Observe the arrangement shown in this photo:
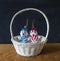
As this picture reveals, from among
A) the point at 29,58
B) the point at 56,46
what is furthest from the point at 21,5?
the point at 29,58

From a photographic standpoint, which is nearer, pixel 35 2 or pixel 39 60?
pixel 39 60

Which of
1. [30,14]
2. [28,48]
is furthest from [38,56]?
[30,14]

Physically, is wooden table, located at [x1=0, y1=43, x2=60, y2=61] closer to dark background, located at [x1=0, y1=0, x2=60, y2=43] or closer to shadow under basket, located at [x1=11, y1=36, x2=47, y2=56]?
shadow under basket, located at [x1=11, y1=36, x2=47, y2=56]

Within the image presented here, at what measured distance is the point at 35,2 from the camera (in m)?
1.64

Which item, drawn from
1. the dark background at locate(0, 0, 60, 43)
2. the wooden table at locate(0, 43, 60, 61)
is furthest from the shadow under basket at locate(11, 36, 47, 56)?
the dark background at locate(0, 0, 60, 43)

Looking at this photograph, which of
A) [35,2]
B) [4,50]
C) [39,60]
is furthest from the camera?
[35,2]

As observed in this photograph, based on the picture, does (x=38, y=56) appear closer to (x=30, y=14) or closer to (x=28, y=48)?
(x=28, y=48)

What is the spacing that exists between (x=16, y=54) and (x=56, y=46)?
1.03 ft

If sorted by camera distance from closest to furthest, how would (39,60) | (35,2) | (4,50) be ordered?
(39,60) → (4,50) → (35,2)

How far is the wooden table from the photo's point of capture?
1.09 meters

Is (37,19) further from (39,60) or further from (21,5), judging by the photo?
(39,60)

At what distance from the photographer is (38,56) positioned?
114 centimetres

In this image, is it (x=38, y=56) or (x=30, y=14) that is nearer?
(x=38, y=56)

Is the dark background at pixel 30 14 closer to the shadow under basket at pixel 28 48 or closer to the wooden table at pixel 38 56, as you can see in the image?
the wooden table at pixel 38 56
